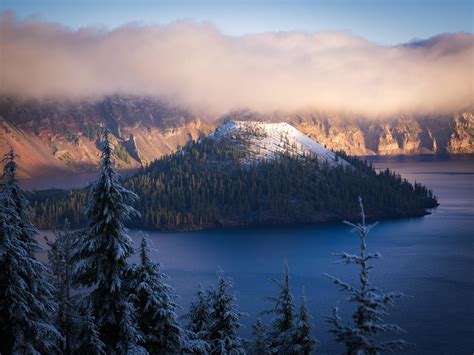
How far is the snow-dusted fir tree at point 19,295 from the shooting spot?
26.5 meters

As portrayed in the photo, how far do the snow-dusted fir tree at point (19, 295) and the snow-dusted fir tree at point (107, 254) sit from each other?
239 cm

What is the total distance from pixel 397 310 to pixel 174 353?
200ft

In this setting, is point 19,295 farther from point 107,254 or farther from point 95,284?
point 107,254

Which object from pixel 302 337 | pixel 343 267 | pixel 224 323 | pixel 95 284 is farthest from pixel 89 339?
pixel 343 267

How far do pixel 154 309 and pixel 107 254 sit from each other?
16.8 ft

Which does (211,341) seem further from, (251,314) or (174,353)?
(251,314)

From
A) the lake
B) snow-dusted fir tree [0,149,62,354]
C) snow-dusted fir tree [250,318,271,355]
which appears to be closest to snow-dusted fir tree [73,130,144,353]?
snow-dusted fir tree [0,149,62,354]

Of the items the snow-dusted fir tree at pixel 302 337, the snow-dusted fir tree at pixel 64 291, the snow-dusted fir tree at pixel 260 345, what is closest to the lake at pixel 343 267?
the snow-dusted fir tree at pixel 302 337

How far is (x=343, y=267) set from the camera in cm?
11994

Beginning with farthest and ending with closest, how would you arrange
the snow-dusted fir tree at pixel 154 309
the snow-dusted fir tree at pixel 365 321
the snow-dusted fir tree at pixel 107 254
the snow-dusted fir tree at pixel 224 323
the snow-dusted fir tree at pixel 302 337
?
1. the snow-dusted fir tree at pixel 302 337
2. the snow-dusted fir tree at pixel 224 323
3. the snow-dusted fir tree at pixel 154 309
4. the snow-dusted fir tree at pixel 107 254
5. the snow-dusted fir tree at pixel 365 321

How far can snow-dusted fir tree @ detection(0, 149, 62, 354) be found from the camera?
86.9 ft

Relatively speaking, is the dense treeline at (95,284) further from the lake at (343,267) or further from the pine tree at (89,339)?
the lake at (343,267)

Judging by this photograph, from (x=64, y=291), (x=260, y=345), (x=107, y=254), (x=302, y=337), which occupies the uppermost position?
(x=107, y=254)

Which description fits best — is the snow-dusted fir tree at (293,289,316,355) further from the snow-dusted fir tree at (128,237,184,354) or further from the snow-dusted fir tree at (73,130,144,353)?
the snow-dusted fir tree at (73,130,144,353)
